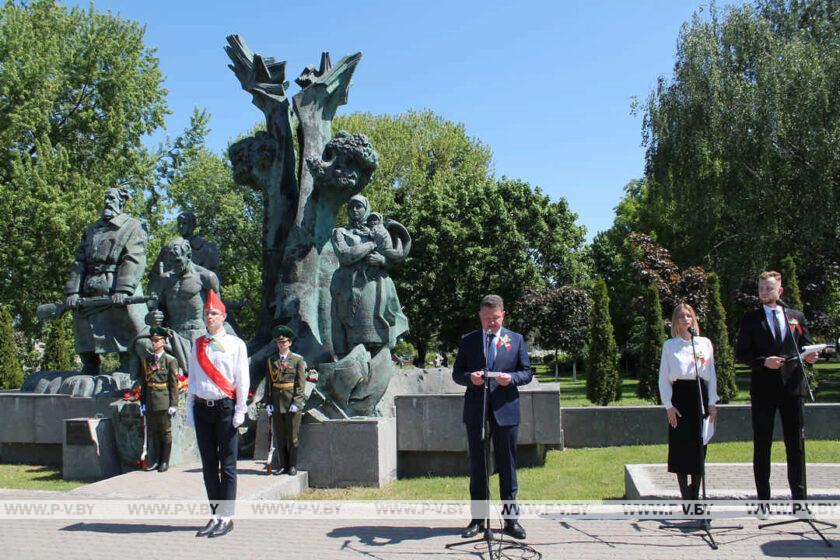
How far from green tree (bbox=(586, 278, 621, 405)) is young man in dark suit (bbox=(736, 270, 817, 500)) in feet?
40.9

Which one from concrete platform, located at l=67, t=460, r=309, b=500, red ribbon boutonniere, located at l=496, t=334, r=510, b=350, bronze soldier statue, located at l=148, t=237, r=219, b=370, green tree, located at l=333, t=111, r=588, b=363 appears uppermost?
green tree, located at l=333, t=111, r=588, b=363

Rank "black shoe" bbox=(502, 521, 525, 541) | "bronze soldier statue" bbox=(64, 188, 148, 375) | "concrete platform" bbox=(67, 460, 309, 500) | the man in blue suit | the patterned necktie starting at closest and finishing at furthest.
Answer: "black shoe" bbox=(502, 521, 525, 541)
the man in blue suit
the patterned necktie
"concrete platform" bbox=(67, 460, 309, 500)
"bronze soldier statue" bbox=(64, 188, 148, 375)

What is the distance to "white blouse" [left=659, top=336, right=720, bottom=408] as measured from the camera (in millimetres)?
6176

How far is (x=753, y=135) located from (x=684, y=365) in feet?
60.9

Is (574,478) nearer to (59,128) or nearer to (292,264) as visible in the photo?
(292,264)

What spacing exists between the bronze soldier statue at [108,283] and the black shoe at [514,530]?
29.1 feet

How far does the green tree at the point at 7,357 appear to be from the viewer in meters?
23.3

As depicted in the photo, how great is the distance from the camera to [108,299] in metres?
12.9

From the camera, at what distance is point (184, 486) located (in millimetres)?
7965

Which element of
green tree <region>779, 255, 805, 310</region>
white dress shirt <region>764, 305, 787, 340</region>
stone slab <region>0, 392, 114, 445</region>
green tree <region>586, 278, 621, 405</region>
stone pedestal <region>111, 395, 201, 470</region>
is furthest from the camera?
green tree <region>586, 278, 621, 405</region>

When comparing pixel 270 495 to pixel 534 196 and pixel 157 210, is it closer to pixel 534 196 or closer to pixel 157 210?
pixel 157 210

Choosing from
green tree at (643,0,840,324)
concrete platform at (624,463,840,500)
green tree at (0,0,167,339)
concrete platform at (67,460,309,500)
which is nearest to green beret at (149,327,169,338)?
concrete platform at (67,460,309,500)

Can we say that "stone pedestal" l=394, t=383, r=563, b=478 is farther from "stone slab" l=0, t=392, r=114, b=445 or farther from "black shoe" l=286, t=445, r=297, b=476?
"stone slab" l=0, t=392, r=114, b=445

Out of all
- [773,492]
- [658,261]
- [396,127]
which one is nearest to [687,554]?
[773,492]
